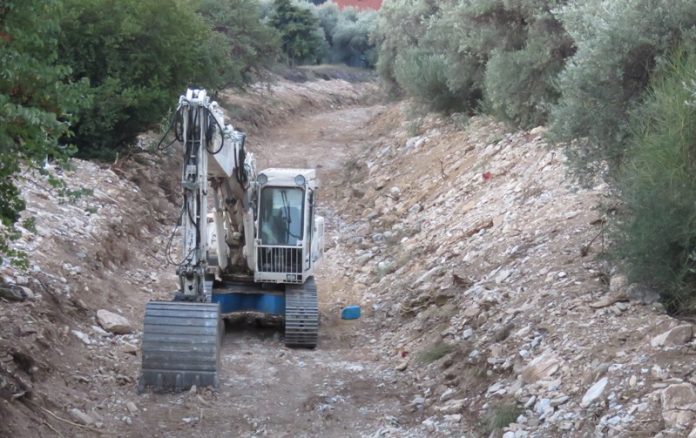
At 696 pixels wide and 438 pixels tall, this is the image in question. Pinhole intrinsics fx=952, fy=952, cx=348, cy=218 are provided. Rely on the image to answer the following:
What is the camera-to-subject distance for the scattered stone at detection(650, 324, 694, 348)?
8000mm

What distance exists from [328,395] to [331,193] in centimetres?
1540

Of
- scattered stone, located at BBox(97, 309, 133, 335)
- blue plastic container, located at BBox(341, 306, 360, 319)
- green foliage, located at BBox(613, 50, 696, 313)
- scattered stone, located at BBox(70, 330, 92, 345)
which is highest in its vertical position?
green foliage, located at BBox(613, 50, 696, 313)

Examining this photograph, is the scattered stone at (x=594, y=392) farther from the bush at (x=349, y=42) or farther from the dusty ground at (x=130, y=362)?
the bush at (x=349, y=42)

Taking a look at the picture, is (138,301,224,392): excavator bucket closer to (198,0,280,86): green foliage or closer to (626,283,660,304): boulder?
(626,283,660,304): boulder

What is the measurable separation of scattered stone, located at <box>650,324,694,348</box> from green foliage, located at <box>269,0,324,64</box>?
45697 mm

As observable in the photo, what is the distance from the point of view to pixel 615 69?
449 inches

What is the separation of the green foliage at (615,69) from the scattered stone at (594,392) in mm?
3777

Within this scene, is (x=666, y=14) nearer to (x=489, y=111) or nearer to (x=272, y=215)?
(x=272, y=215)

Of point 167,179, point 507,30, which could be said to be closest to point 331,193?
point 167,179

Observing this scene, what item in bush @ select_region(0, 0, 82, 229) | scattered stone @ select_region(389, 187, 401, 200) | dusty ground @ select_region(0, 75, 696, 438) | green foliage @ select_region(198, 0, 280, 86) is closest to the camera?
bush @ select_region(0, 0, 82, 229)

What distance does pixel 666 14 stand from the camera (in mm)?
11406

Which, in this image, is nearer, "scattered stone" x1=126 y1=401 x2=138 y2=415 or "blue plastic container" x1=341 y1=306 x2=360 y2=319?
"scattered stone" x1=126 y1=401 x2=138 y2=415

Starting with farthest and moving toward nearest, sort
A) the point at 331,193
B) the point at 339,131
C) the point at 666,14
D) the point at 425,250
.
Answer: the point at 339,131 → the point at 331,193 → the point at 425,250 → the point at 666,14

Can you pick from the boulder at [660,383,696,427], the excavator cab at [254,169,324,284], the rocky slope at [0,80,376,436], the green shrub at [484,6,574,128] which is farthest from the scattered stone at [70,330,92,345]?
the green shrub at [484,6,574,128]
